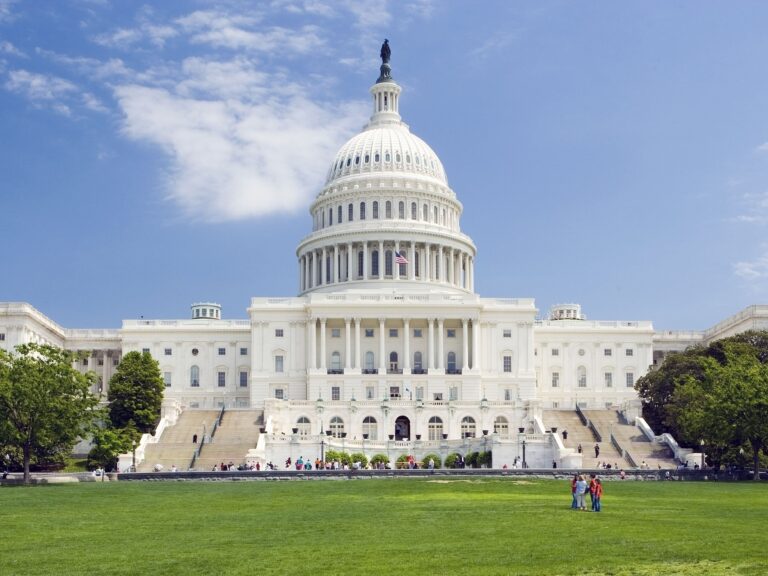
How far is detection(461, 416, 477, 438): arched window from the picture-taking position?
118375 mm

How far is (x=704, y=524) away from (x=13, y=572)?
76.1ft

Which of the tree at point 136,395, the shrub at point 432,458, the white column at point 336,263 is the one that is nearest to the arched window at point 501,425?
the shrub at point 432,458

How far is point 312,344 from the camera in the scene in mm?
135500

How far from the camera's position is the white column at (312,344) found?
135 m

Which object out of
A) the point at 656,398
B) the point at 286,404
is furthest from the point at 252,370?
the point at 656,398

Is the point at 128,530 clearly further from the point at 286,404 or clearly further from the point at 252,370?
the point at 252,370

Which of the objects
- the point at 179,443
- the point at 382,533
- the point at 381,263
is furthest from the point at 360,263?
the point at 382,533

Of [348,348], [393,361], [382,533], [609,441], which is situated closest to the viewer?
[382,533]

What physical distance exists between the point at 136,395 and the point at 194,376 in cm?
3796

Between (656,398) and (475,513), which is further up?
(656,398)

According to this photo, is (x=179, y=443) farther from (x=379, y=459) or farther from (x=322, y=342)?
(x=322, y=342)

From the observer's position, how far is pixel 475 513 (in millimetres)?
45250

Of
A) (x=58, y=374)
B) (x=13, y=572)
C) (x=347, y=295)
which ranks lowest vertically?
(x=13, y=572)

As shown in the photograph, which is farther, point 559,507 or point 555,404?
point 555,404
